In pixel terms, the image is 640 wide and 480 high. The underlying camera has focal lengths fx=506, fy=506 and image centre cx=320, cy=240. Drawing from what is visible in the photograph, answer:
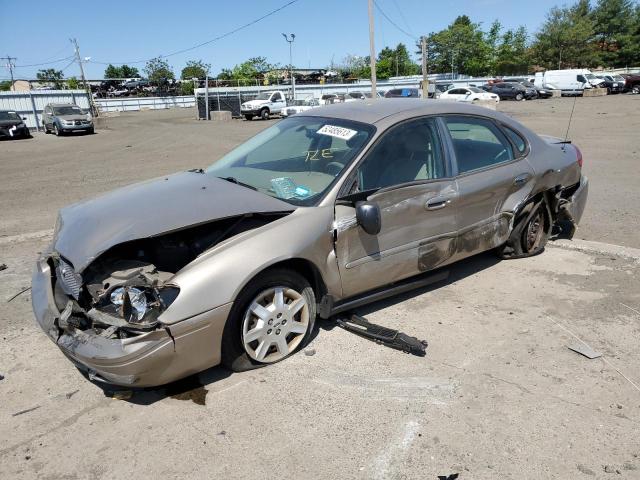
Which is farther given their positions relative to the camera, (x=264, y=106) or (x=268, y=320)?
(x=264, y=106)

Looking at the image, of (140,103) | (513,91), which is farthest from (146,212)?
(140,103)

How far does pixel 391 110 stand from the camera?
13.3ft

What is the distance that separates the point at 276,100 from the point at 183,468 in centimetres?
3213

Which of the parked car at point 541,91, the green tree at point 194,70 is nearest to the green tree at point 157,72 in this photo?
the green tree at point 194,70

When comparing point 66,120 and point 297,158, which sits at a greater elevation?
point 297,158

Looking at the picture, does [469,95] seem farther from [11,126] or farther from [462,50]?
[462,50]

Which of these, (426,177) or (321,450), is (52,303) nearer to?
(321,450)

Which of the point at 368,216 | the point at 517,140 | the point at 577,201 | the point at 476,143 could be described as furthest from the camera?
the point at 577,201

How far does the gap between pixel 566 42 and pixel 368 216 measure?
78050mm

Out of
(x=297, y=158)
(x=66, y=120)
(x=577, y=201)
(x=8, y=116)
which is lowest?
(x=577, y=201)

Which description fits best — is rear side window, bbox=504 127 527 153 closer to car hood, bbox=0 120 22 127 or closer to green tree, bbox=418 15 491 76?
car hood, bbox=0 120 22 127

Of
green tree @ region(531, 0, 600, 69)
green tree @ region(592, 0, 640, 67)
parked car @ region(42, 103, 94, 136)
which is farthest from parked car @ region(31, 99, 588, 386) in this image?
green tree @ region(592, 0, 640, 67)

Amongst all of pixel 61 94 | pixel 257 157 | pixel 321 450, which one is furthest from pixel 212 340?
pixel 61 94

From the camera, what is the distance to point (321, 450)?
8.63 ft
